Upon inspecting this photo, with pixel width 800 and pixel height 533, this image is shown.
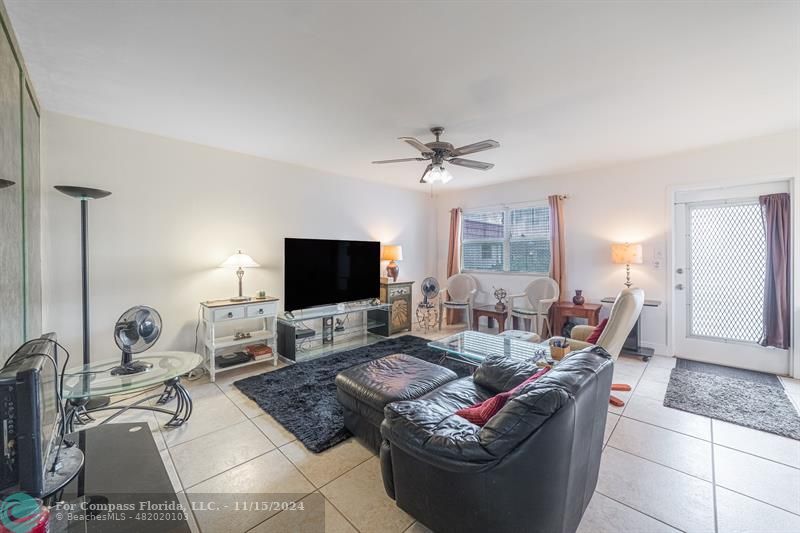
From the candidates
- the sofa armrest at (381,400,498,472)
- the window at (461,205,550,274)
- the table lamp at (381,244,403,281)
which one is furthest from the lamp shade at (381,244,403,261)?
the sofa armrest at (381,400,498,472)

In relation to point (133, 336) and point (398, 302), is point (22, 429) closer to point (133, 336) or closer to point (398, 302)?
point (133, 336)

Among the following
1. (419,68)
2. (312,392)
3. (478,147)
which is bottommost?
(312,392)

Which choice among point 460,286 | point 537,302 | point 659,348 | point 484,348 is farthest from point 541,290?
point 484,348

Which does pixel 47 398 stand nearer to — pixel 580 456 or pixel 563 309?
pixel 580 456

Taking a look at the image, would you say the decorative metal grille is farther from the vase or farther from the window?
the window

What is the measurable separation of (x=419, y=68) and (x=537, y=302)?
3771mm

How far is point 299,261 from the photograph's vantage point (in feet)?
13.5

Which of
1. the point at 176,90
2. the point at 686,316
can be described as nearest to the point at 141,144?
the point at 176,90

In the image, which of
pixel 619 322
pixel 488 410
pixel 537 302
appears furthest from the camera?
pixel 537 302

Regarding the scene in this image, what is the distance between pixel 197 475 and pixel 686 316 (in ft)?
17.1

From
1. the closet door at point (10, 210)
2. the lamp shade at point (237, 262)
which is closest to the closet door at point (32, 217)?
the closet door at point (10, 210)

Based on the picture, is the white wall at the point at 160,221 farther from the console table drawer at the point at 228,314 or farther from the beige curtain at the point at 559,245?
the beige curtain at the point at 559,245

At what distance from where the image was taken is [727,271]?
3.82 metres

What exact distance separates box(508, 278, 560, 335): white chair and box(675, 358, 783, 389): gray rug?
150 centimetres
